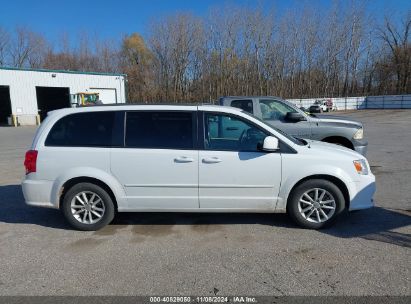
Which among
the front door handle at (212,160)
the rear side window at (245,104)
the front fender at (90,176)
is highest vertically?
the rear side window at (245,104)

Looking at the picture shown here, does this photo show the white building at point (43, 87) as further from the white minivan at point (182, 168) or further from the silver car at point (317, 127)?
the white minivan at point (182, 168)

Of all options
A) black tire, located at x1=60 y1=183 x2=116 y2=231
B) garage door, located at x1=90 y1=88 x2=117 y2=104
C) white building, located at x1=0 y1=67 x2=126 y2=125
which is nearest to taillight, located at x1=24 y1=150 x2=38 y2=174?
black tire, located at x1=60 y1=183 x2=116 y2=231

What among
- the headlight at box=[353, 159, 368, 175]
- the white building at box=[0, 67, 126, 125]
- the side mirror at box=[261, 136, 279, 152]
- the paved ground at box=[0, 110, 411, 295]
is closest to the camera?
the paved ground at box=[0, 110, 411, 295]

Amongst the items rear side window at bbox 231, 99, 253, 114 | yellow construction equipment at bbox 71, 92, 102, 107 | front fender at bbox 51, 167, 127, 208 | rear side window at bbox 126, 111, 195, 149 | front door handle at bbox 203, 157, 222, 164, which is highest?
yellow construction equipment at bbox 71, 92, 102, 107

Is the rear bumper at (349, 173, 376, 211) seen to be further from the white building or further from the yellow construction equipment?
the white building

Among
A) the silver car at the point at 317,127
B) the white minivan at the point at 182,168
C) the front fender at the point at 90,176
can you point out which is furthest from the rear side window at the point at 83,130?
the silver car at the point at 317,127

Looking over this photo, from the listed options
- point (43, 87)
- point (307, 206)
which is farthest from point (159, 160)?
point (43, 87)

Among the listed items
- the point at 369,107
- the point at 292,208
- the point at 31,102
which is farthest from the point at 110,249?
the point at 369,107

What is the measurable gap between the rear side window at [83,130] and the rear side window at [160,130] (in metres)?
0.32

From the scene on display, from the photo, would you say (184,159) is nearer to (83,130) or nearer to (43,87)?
(83,130)

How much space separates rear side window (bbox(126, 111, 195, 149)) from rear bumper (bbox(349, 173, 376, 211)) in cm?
238

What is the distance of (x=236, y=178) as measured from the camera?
438 centimetres

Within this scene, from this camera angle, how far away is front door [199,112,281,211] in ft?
14.3

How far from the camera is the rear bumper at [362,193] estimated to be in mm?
4441
